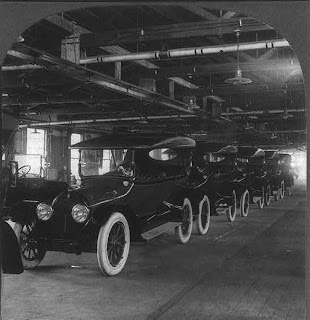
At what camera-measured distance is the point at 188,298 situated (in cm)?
469

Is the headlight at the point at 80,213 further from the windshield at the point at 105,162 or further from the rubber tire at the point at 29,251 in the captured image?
the windshield at the point at 105,162

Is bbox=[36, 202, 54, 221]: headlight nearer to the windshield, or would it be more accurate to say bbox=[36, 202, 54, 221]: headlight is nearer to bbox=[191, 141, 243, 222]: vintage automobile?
the windshield

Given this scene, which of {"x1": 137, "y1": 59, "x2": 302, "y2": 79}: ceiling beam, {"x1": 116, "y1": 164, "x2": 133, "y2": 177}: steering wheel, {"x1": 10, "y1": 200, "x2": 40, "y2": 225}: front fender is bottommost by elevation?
{"x1": 10, "y1": 200, "x2": 40, "y2": 225}: front fender

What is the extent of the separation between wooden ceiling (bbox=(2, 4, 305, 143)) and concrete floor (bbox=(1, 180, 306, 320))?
3.08 meters

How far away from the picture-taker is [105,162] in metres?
6.51

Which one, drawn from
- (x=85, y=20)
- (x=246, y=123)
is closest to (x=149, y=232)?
(x=85, y=20)

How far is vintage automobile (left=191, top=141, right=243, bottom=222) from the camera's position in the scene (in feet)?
31.6

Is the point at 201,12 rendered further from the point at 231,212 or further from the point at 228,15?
the point at 231,212

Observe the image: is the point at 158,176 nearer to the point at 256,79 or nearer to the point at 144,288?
the point at 144,288

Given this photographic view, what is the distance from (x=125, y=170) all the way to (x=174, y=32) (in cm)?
212

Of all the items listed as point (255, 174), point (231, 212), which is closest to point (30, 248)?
point (231, 212)

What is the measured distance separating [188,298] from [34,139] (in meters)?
16.9

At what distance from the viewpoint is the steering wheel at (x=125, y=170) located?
6.43 m

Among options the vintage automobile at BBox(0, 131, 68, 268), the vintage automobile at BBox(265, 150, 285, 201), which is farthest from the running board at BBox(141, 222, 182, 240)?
the vintage automobile at BBox(265, 150, 285, 201)
